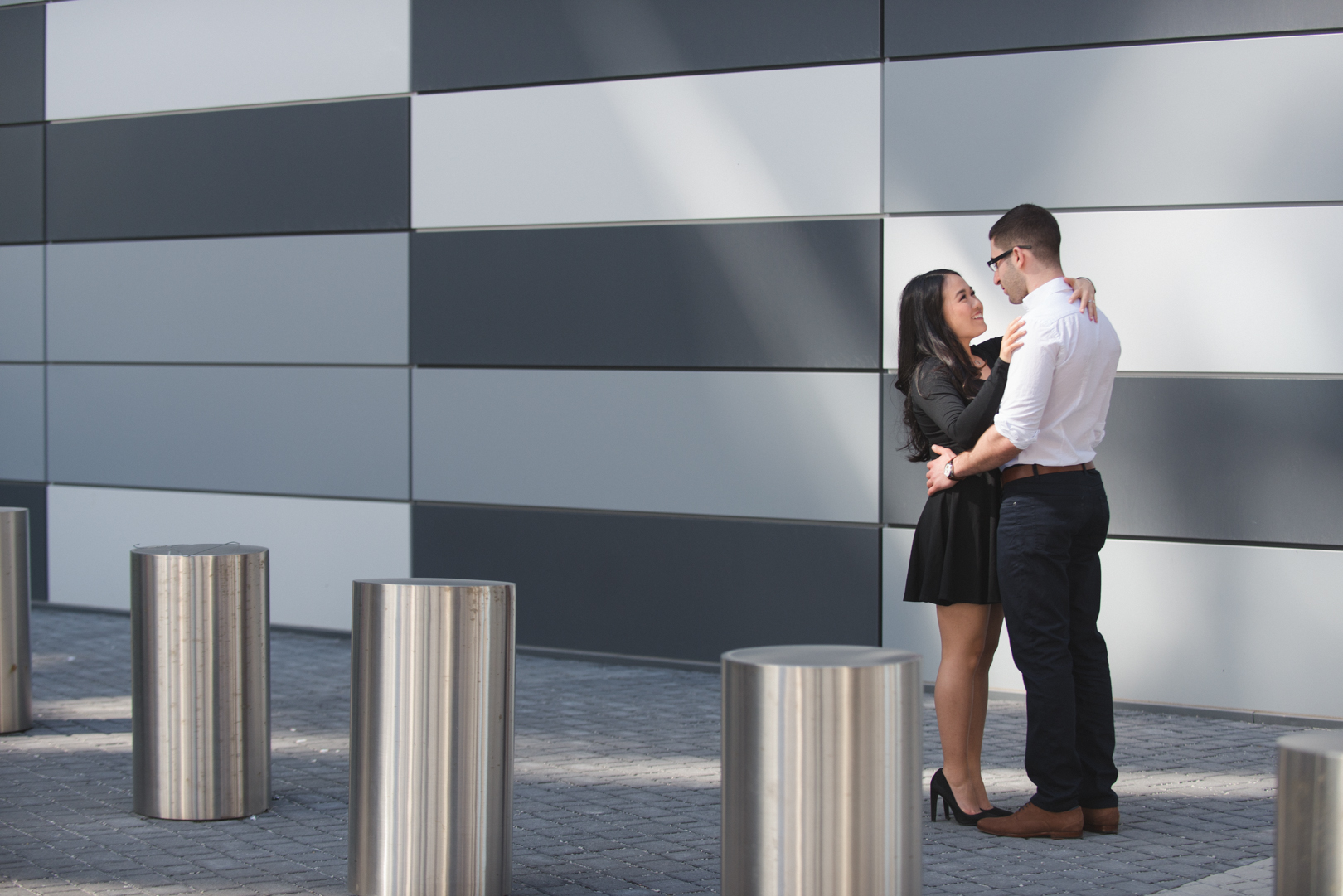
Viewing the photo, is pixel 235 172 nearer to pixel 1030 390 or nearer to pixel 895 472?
pixel 895 472

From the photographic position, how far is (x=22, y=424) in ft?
34.6

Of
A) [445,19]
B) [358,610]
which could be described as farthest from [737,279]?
[358,610]

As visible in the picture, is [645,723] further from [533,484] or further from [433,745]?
[433,745]

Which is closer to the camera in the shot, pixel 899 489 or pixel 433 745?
pixel 433 745

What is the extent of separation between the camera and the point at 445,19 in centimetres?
877

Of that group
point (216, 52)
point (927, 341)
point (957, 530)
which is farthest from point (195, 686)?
point (216, 52)

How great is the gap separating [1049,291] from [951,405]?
49 centimetres

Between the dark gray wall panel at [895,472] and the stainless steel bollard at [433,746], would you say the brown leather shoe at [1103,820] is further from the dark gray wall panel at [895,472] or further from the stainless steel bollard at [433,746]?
the dark gray wall panel at [895,472]

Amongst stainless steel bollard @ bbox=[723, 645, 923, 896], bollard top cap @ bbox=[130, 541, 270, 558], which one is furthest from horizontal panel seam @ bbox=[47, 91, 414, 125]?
stainless steel bollard @ bbox=[723, 645, 923, 896]

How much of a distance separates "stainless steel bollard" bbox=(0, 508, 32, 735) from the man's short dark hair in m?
4.42

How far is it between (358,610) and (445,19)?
216 inches

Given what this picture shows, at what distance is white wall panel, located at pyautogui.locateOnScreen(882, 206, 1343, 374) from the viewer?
6.75m

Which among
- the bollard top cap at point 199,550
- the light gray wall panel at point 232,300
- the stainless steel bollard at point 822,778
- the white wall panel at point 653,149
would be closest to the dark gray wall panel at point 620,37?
the white wall panel at point 653,149

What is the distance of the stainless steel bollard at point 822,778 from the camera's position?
3.27m
